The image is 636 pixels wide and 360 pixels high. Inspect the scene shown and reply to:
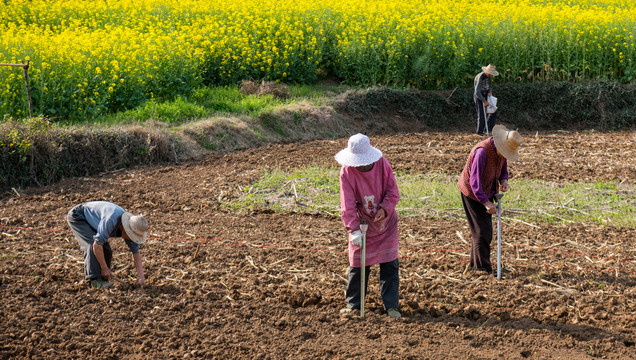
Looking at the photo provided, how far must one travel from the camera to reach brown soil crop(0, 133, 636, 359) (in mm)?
5156

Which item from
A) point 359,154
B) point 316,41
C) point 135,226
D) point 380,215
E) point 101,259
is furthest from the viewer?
point 316,41

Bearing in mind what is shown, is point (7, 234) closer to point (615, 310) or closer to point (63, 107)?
point (63, 107)

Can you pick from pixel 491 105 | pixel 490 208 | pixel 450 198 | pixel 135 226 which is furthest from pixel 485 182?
pixel 491 105

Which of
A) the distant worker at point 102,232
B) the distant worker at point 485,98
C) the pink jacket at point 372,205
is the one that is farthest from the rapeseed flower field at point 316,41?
the pink jacket at point 372,205

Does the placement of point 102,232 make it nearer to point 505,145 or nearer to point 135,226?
point 135,226

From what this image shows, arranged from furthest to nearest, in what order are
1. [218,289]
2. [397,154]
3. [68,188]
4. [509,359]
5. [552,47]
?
[552,47], [397,154], [68,188], [218,289], [509,359]

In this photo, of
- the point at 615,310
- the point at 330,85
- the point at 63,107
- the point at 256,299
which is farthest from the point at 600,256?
the point at 330,85

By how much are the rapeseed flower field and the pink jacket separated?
29.7 ft

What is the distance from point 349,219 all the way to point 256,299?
137 cm

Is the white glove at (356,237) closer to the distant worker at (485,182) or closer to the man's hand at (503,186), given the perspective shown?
the distant worker at (485,182)

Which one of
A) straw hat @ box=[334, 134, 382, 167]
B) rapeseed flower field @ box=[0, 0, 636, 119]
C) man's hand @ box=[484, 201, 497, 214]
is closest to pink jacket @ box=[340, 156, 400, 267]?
straw hat @ box=[334, 134, 382, 167]

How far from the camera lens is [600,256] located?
23.2ft

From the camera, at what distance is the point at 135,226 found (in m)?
5.54

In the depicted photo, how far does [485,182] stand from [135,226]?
3308 millimetres
